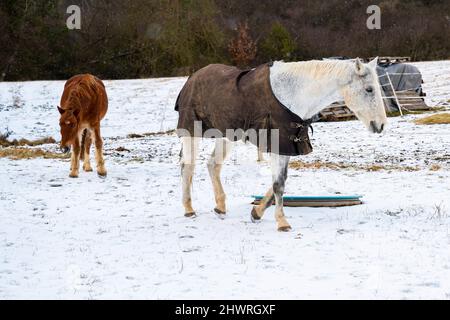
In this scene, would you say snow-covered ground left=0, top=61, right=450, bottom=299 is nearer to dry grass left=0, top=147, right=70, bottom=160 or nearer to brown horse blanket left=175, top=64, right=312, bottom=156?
dry grass left=0, top=147, right=70, bottom=160

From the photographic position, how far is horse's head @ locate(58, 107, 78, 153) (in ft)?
30.5

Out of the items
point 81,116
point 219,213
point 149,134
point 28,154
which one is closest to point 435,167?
point 219,213

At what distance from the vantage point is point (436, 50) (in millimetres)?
42219

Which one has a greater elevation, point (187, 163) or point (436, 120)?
point (187, 163)

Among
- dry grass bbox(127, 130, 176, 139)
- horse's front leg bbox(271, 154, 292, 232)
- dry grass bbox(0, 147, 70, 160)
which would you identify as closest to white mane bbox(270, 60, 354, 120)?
horse's front leg bbox(271, 154, 292, 232)

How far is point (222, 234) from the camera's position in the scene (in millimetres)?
6434

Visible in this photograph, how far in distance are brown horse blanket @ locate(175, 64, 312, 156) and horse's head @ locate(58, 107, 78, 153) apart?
2.90 metres

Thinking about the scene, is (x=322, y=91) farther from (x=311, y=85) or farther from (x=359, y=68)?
→ (x=359, y=68)

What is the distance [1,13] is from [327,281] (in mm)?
32716

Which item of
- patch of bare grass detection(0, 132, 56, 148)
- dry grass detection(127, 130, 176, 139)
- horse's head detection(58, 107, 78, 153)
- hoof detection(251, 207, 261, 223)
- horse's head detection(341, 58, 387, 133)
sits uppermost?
horse's head detection(341, 58, 387, 133)

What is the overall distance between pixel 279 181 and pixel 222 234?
88 centimetres

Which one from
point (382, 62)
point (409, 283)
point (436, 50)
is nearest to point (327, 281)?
point (409, 283)
